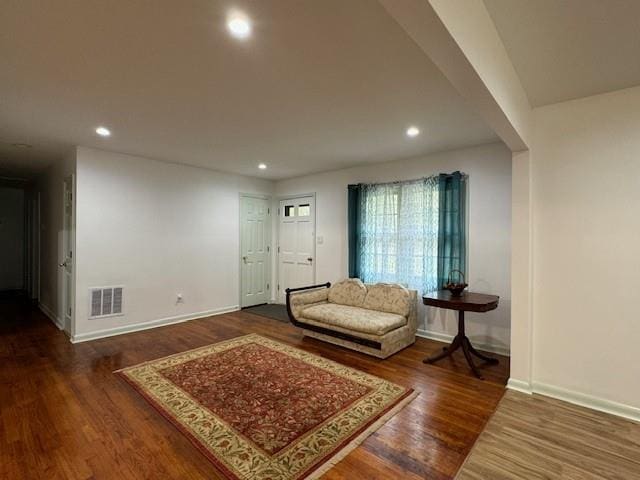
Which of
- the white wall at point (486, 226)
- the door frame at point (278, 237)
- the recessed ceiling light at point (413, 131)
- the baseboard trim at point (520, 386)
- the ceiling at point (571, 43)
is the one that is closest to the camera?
the ceiling at point (571, 43)

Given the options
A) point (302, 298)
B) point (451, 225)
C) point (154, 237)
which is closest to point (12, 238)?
point (154, 237)

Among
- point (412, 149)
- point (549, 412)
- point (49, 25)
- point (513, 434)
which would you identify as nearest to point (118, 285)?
point (49, 25)

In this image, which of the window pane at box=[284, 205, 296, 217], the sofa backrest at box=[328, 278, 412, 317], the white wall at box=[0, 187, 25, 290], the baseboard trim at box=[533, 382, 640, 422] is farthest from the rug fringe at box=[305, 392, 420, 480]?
the white wall at box=[0, 187, 25, 290]

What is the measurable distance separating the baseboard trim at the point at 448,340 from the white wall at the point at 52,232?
4963 millimetres

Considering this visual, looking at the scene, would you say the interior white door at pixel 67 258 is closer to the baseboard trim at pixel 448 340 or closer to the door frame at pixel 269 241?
the door frame at pixel 269 241

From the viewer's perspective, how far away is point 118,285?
4324 mm

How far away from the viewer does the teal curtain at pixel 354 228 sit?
486 cm

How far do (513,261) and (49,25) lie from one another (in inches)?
141

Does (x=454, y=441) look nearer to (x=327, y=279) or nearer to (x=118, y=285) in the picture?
(x=327, y=279)

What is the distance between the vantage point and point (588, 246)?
Result: 254 centimetres

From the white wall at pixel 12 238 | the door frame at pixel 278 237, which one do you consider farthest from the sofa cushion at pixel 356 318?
the white wall at pixel 12 238

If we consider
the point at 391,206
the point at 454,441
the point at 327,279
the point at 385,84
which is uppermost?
the point at 385,84

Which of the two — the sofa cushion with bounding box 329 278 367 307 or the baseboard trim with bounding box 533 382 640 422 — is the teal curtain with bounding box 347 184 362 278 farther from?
the baseboard trim with bounding box 533 382 640 422

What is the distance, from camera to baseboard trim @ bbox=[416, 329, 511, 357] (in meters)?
3.65
